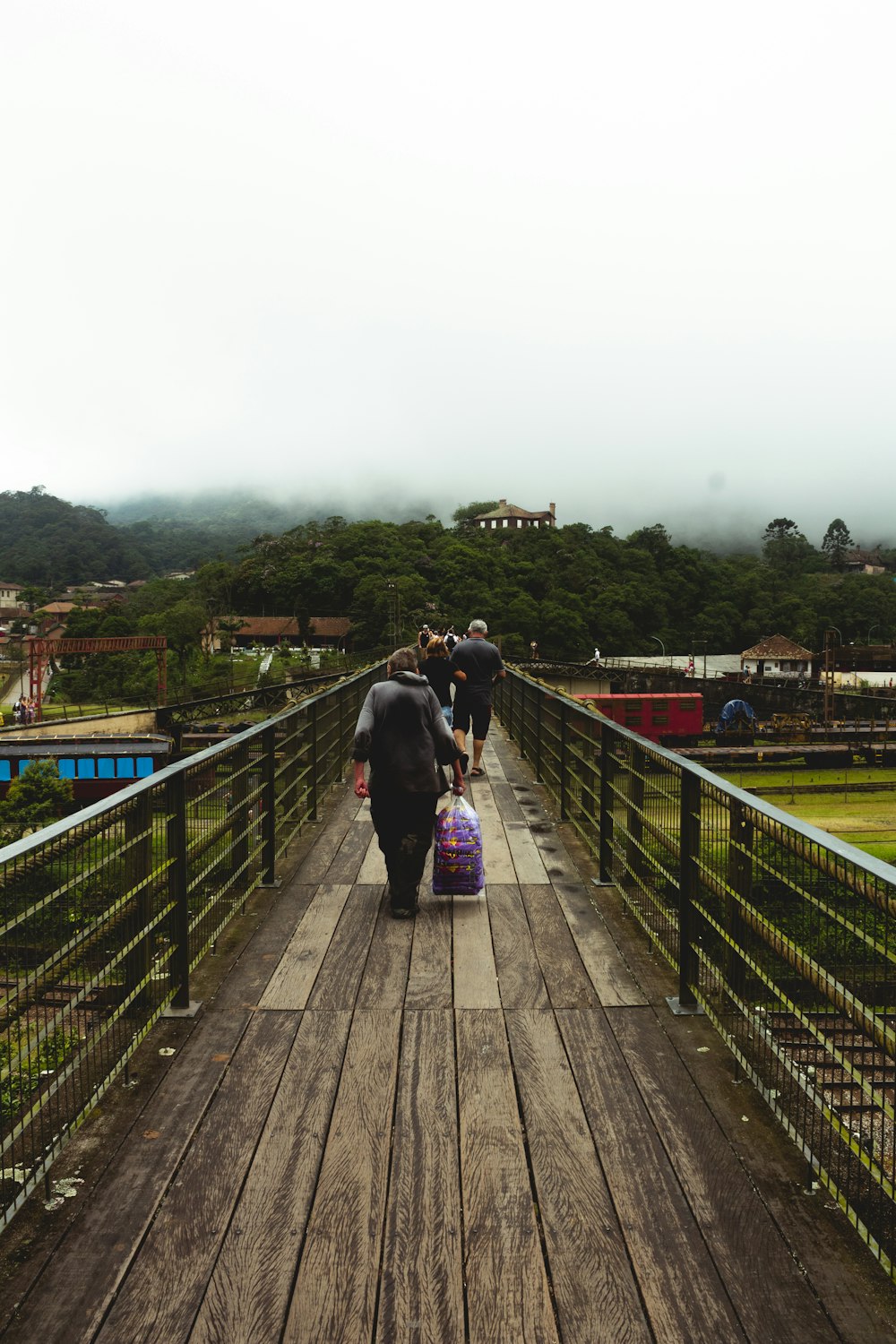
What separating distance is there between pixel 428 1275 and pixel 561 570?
96.4 metres

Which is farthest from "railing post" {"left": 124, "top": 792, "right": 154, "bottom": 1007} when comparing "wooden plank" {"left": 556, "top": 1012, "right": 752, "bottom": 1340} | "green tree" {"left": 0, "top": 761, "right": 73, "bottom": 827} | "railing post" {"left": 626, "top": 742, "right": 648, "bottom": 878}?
"green tree" {"left": 0, "top": 761, "right": 73, "bottom": 827}

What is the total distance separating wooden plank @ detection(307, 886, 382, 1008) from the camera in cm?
→ 384

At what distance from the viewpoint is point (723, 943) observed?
131 inches

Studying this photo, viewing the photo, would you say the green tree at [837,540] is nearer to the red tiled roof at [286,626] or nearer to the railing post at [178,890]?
the red tiled roof at [286,626]

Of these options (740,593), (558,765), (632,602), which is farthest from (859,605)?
(558,765)

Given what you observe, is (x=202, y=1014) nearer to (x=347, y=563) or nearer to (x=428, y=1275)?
(x=428, y=1275)

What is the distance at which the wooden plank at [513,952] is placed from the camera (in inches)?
151

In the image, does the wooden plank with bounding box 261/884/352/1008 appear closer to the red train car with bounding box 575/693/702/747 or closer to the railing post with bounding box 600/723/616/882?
the railing post with bounding box 600/723/616/882

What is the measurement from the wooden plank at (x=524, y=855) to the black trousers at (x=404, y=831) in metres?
0.97

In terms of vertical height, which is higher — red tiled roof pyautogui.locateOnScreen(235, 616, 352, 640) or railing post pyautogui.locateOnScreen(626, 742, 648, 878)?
red tiled roof pyautogui.locateOnScreen(235, 616, 352, 640)

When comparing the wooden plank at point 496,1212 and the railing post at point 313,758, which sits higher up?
the railing post at point 313,758

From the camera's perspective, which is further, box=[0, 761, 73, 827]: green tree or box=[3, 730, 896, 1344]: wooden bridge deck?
box=[0, 761, 73, 827]: green tree

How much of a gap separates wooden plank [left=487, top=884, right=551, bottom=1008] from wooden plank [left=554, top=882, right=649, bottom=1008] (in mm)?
244

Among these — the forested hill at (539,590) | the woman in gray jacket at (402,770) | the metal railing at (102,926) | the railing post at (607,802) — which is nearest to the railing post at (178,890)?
the metal railing at (102,926)
